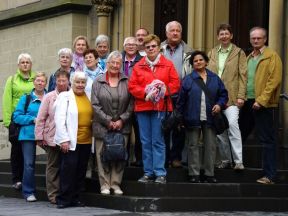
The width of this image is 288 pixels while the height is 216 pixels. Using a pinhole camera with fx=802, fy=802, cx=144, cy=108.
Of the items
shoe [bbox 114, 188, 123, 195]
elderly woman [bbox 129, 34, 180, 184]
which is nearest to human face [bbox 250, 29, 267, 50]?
elderly woman [bbox 129, 34, 180, 184]

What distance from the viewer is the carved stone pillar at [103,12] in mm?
15688

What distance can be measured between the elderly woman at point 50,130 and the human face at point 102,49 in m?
0.75

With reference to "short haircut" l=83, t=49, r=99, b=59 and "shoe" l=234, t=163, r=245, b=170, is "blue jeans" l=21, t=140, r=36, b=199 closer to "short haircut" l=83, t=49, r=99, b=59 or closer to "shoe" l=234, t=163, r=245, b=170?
"short haircut" l=83, t=49, r=99, b=59

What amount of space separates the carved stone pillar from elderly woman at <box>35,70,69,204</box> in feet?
17.2

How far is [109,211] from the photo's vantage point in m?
9.69

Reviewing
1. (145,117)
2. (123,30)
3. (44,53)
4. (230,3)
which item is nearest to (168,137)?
Answer: (145,117)

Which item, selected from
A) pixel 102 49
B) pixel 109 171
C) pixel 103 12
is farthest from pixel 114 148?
pixel 103 12

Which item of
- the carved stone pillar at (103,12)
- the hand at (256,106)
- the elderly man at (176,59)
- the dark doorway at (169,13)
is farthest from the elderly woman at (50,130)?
the carved stone pillar at (103,12)

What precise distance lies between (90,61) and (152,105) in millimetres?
1393

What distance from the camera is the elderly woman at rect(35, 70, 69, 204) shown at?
34.7 feet

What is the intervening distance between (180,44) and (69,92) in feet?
5.46

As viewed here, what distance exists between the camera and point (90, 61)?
10859 mm

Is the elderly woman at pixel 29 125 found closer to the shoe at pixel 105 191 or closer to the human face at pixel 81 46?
the human face at pixel 81 46

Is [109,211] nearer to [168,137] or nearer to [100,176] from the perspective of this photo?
[100,176]
